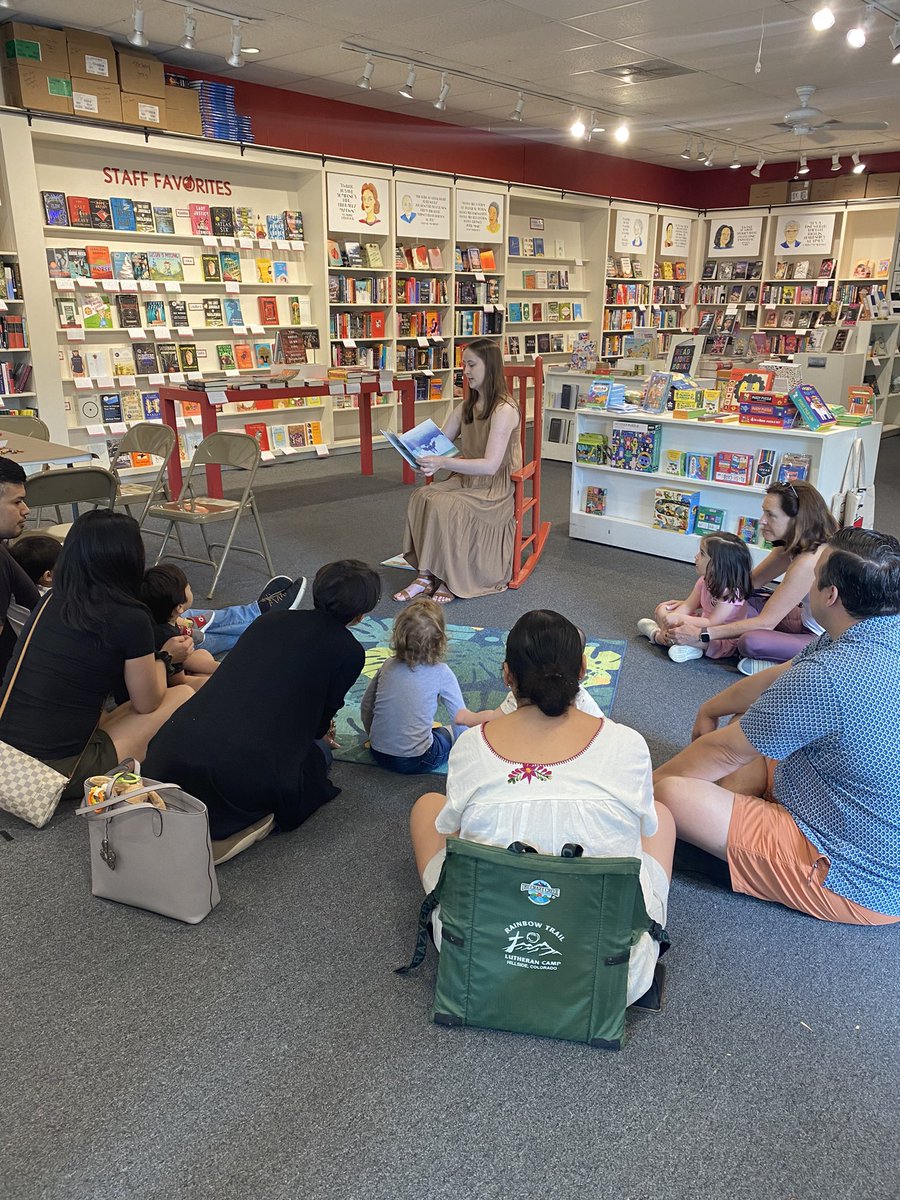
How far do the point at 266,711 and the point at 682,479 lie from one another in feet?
12.0

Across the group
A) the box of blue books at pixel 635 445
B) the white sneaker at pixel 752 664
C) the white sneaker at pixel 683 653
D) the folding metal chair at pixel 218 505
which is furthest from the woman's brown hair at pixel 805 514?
the folding metal chair at pixel 218 505

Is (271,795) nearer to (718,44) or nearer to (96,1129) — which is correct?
(96,1129)

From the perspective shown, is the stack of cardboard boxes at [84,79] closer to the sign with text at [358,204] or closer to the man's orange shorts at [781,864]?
the sign with text at [358,204]

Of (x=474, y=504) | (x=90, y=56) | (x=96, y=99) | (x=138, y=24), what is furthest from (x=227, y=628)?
(x=90, y=56)

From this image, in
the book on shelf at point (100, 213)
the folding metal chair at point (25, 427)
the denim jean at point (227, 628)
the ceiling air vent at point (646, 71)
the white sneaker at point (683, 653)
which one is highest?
the ceiling air vent at point (646, 71)

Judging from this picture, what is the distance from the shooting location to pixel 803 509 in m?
3.55

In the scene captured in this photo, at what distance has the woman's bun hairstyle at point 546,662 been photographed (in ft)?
5.81

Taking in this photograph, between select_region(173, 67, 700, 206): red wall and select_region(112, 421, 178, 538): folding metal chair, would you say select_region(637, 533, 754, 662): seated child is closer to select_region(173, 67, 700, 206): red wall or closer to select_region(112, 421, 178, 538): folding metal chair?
select_region(112, 421, 178, 538): folding metal chair

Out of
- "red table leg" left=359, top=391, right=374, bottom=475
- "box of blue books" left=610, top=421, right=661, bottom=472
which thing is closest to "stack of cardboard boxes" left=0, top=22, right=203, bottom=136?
"red table leg" left=359, top=391, right=374, bottom=475

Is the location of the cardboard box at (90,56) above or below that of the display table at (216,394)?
above

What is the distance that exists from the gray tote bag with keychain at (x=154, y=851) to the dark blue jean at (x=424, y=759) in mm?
831

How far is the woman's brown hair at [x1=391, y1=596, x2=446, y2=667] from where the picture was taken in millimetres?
2746

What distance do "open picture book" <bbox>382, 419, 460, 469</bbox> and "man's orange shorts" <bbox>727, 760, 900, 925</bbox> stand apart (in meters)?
2.97

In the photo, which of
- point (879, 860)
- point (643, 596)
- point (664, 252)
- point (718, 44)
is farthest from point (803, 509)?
point (664, 252)
